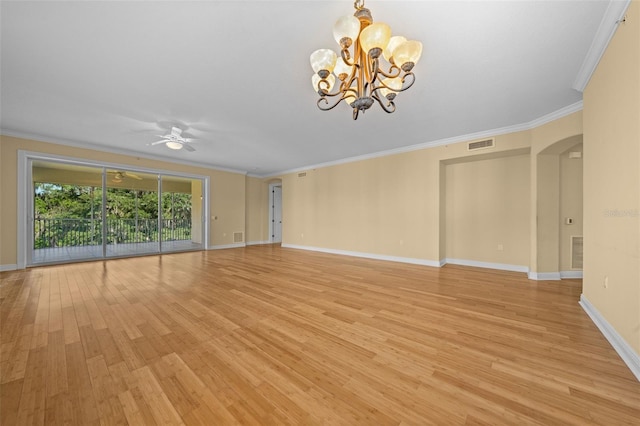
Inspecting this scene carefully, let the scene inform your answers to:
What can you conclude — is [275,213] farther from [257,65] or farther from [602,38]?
[602,38]

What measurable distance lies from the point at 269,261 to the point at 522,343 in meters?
4.83

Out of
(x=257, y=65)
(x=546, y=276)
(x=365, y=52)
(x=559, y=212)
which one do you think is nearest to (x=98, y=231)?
(x=257, y=65)

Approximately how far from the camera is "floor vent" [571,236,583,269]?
412 cm

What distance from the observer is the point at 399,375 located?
5.32 feet

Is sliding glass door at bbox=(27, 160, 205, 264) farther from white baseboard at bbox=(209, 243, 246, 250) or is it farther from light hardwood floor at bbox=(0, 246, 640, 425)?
light hardwood floor at bbox=(0, 246, 640, 425)

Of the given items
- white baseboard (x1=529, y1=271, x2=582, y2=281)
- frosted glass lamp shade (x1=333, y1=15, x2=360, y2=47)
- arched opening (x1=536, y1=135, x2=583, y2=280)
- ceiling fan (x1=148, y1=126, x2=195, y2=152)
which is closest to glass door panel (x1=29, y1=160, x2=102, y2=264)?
ceiling fan (x1=148, y1=126, x2=195, y2=152)

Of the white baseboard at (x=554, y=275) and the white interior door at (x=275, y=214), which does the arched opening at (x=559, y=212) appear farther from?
the white interior door at (x=275, y=214)

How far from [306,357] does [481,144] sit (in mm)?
5052

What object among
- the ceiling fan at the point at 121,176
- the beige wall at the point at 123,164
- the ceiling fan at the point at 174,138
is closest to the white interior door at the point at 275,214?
the beige wall at the point at 123,164

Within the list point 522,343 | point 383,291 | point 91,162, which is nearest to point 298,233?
point 383,291

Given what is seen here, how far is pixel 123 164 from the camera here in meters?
6.04

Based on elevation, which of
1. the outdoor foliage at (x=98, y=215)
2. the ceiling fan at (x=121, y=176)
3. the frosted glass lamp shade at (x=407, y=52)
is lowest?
the outdoor foliage at (x=98, y=215)

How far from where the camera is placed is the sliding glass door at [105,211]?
576 centimetres

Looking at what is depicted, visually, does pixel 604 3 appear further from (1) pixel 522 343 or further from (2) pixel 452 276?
(2) pixel 452 276
